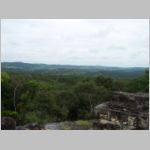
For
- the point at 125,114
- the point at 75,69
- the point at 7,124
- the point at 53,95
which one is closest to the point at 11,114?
the point at 7,124

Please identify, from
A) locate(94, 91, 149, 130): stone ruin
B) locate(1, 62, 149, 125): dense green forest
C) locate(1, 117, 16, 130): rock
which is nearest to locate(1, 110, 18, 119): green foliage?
locate(1, 62, 149, 125): dense green forest

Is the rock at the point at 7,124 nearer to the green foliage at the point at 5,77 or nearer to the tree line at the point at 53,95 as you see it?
the tree line at the point at 53,95

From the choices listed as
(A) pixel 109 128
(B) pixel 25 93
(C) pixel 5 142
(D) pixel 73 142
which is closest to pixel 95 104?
(A) pixel 109 128

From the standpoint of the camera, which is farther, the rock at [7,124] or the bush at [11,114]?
A: the bush at [11,114]

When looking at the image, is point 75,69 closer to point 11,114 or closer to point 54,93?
point 54,93

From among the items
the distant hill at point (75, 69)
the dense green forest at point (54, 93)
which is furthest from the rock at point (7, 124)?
the distant hill at point (75, 69)

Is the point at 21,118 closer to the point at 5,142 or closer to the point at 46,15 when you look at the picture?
the point at 5,142
